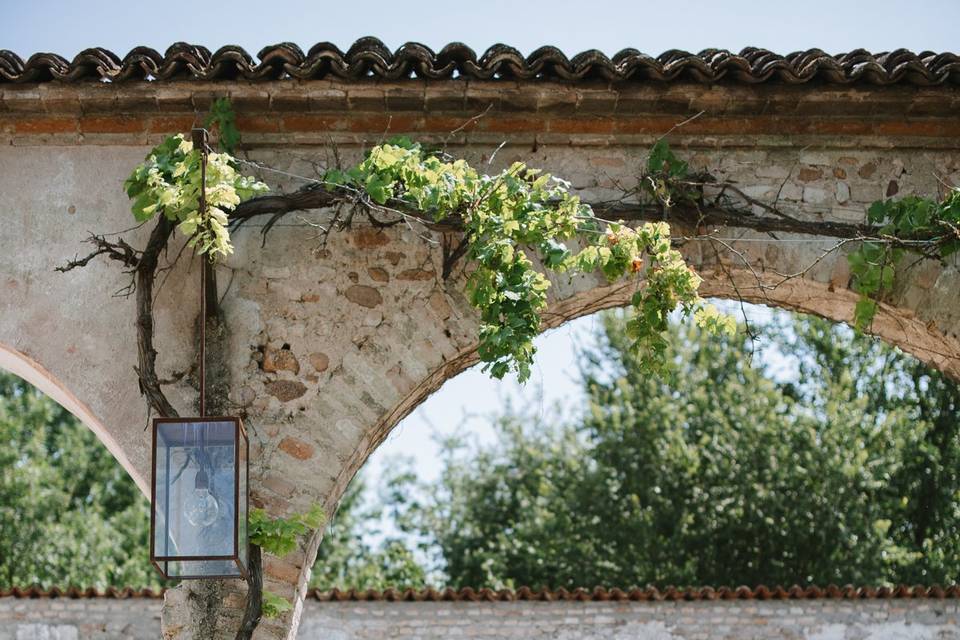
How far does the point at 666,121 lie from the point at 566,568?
40.8 ft

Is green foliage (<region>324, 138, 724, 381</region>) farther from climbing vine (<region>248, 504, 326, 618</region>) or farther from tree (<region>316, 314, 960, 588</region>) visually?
tree (<region>316, 314, 960, 588</region>)

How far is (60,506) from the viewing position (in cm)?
1878

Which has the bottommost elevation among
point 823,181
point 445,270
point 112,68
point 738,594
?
point 738,594

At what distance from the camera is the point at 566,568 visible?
58.4 ft

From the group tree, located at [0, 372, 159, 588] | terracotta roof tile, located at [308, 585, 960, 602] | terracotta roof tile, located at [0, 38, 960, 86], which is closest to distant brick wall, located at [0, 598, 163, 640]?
terracotta roof tile, located at [308, 585, 960, 602]

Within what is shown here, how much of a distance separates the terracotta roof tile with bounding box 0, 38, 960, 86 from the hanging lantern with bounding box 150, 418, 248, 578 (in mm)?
1795

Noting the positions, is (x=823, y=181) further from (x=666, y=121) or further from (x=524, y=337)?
(x=524, y=337)

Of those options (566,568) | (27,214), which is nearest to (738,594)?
(27,214)

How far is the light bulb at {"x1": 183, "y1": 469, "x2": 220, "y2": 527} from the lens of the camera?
15.4ft

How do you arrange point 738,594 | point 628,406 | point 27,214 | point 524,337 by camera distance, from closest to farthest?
point 524,337
point 27,214
point 738,594
point 628,406

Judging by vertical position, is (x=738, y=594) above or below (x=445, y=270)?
below

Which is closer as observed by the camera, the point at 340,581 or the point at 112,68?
the point at 112,68

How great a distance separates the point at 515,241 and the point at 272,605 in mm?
1737

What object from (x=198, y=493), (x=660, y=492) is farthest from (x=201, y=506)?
(x=660, y=492)
